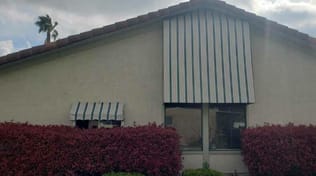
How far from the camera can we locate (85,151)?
10.2m

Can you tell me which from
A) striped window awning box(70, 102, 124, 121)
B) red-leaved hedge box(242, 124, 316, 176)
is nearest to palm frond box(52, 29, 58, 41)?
striped window awning box(70, 102, 124, 121)

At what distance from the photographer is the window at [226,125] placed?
12258 mm

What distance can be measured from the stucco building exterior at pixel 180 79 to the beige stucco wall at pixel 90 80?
0.04 metres

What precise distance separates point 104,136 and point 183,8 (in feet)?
18.3

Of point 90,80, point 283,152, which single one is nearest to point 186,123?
point 283,152

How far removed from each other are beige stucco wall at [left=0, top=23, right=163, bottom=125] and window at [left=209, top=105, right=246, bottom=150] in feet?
6.76

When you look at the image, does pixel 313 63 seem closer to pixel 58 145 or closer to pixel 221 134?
pixel 221 134

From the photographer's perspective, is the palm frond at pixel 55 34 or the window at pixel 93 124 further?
the palm frond at pixel 55 34

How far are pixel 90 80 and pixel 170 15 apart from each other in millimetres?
3853

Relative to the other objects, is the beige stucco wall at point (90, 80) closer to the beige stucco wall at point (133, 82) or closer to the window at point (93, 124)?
the beige stucco wall at point (133, 82)

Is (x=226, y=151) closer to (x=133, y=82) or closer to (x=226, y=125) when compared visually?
(x=226, y=125)

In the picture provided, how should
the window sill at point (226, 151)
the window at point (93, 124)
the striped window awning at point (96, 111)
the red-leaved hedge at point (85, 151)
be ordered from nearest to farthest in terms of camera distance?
1. the red-leaved hedge at point (85, 151)
2. the striped window awning at point (96, 111)
3. the window at point (93, 124)
4. the window sill at point (226, 151)

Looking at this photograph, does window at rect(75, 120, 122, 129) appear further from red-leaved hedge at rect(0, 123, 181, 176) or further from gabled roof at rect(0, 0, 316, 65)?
gabled roof at rect(0, 0, 316, 65)

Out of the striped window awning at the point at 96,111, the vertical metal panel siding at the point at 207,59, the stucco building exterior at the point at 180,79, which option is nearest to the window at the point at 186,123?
the stucco building exterior at the point at 180,79
